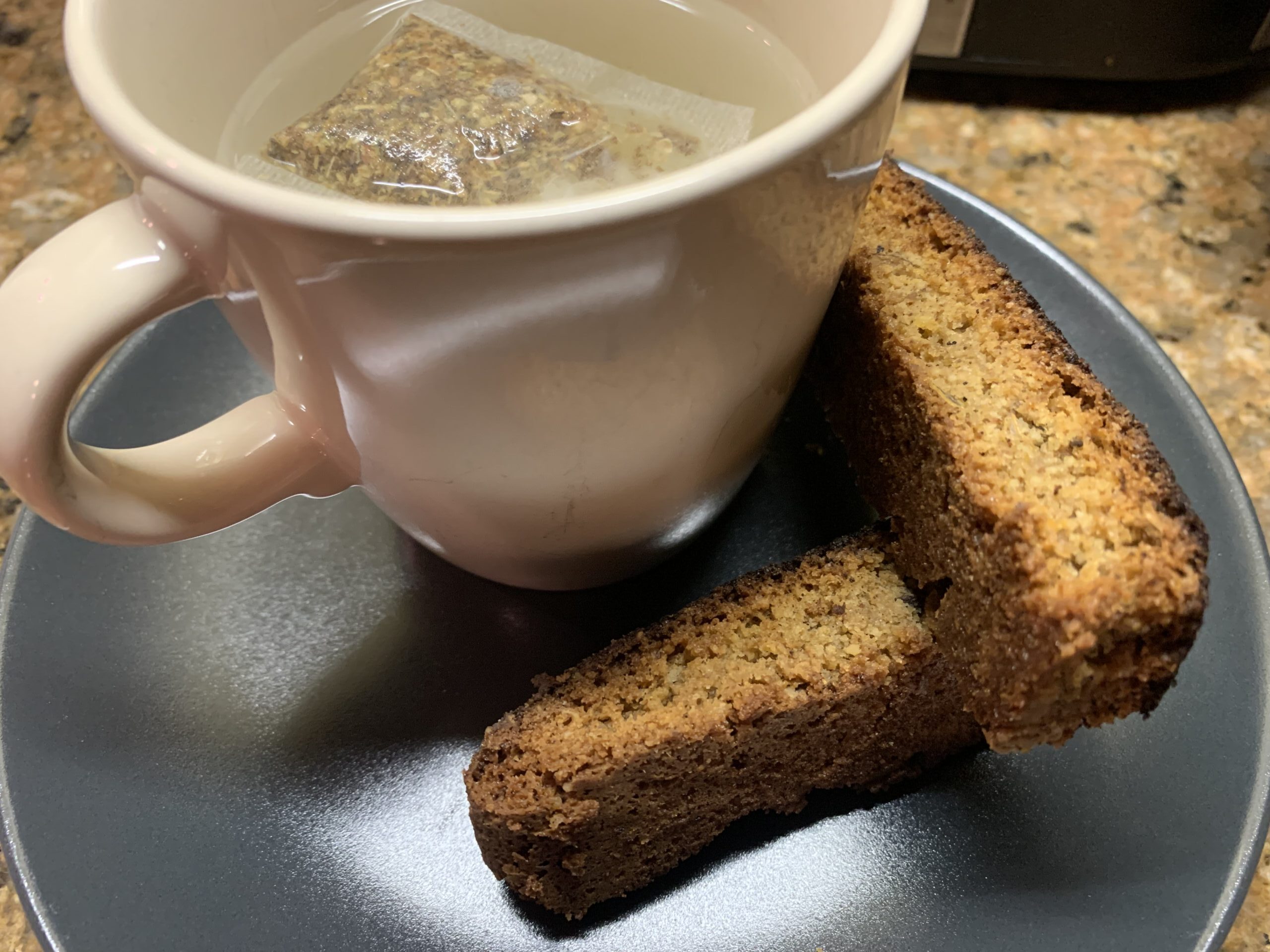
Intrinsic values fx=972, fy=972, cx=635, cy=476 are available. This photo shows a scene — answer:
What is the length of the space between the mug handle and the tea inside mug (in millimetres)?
161

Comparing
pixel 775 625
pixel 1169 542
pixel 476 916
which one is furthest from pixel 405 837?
pixel 1169 542

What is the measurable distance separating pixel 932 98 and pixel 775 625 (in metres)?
1.02

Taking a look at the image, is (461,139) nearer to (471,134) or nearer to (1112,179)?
(471,134)

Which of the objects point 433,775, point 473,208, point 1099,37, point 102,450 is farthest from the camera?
point 1099,37

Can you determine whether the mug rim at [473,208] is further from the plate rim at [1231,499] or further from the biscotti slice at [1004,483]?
the plate rim at [1231,499]

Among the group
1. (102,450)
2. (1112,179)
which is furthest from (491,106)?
(1112,179)

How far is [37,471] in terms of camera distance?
0.55 metres

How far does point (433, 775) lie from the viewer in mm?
734

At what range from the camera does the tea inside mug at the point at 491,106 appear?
0.64m

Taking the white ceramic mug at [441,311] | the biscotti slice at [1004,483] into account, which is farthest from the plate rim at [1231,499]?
the white ceramic mug at [441,311]

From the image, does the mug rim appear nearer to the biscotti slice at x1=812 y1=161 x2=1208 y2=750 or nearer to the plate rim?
the biscotti slice at x1=812 y1=161 x2=1208 y2=750

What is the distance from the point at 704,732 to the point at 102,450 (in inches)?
17.1

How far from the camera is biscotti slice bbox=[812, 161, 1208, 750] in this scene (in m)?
0.57

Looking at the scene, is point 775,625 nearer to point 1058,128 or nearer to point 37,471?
point 37,471
